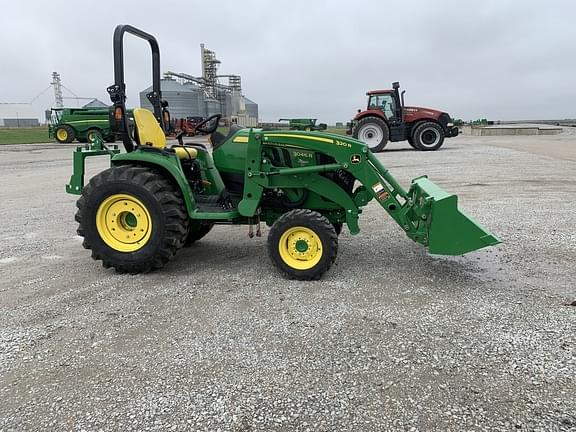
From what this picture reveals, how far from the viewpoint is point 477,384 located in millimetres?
2572

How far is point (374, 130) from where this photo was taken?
59.6ft

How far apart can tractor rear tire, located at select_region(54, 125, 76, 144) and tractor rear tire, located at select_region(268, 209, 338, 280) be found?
2691 centimetres

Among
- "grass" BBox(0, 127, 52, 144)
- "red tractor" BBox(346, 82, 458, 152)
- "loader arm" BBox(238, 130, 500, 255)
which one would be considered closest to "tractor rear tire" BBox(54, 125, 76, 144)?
"grass" BBox(0, 127, 52, 144)

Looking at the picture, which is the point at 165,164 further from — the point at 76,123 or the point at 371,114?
the point at 76,123

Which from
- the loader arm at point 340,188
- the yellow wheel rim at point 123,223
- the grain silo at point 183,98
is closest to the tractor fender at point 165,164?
the yellow wheel rim at point 123,223

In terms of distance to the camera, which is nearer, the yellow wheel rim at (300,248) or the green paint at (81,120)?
the yellow wheel rim at (300,248)

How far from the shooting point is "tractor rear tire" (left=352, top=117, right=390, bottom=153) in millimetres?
18016

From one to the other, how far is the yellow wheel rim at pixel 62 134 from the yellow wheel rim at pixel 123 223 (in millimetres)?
26189

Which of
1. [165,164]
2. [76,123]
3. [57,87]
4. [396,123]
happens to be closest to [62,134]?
[76,123]

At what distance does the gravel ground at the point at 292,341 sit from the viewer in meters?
2.36

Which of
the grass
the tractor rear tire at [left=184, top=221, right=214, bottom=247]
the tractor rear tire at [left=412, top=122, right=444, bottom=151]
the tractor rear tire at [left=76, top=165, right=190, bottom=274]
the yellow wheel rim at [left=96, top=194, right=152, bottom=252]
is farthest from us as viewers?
the grass

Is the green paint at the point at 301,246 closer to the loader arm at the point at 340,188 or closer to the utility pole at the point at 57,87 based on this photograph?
the loader arm at the point at 340,188

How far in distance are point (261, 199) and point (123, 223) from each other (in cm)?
138

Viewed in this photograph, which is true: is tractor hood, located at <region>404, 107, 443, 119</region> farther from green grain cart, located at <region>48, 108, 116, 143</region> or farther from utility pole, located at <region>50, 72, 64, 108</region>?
utility pole, located at <region>50, 72, 64, 108</region>
